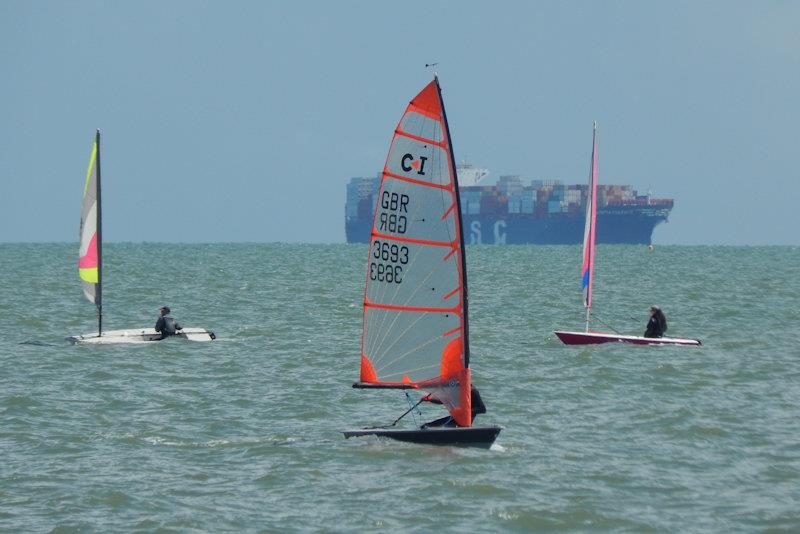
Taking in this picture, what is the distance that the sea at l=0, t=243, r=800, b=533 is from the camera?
1412 centimetres

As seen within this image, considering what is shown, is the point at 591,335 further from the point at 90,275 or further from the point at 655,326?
the point at 90,275

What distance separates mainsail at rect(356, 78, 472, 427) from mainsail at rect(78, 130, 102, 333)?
13.2 metres

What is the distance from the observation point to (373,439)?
17.4 m

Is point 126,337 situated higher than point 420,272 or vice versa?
point 420,272

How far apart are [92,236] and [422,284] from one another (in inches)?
565

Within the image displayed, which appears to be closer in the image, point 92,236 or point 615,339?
point 92,236

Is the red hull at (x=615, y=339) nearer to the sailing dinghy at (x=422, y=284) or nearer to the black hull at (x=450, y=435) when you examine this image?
the sailing dinghy at (x=422, y=284)

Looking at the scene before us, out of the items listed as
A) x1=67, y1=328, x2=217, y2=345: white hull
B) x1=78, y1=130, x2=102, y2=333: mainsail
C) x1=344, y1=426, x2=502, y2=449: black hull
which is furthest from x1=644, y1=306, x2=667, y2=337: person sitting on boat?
x1=344, y1=426, x2=502, y2=449: black hull

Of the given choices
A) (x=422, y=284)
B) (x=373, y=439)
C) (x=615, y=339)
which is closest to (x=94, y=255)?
(x=615, y=339)

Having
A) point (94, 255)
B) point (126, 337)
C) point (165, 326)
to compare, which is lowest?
point (126, 337)

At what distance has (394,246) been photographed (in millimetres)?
16562

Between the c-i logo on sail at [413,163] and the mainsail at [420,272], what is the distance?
0.5 inches

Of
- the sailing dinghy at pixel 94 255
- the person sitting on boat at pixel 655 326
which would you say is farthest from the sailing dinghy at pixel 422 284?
the person sitting on boat at pixel 655 326

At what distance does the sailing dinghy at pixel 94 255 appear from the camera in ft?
94.1
